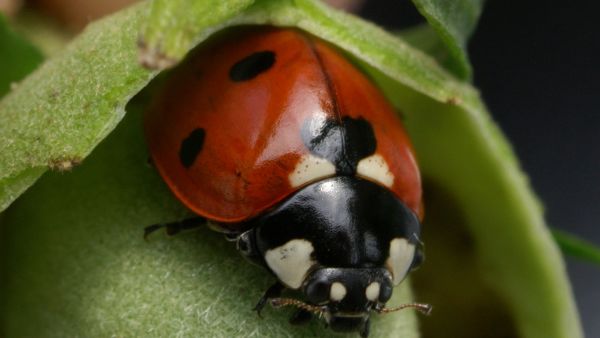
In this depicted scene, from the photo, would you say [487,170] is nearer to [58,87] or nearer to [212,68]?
[212,68]

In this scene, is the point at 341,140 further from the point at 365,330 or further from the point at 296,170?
the point at 365,330

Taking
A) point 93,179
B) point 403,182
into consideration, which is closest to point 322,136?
point 403,182

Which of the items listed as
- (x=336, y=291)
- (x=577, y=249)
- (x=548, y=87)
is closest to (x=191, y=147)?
(x=336, y=291)

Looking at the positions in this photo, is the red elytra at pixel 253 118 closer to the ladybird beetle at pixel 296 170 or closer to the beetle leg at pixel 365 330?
the ladybird beetle at pixel 296 170

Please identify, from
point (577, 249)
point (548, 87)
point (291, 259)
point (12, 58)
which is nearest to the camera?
point (291, 259)

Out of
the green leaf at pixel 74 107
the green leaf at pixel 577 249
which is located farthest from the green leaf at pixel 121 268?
the green leaf at pixel 577 249

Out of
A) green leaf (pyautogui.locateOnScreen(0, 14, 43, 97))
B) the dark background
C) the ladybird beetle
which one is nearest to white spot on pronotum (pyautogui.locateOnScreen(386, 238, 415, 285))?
the ladybird beetle

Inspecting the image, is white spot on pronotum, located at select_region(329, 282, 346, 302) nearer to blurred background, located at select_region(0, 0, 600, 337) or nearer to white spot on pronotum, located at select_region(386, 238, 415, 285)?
white spot on pronotum, located at select_region(386, 238, 415, 285)
